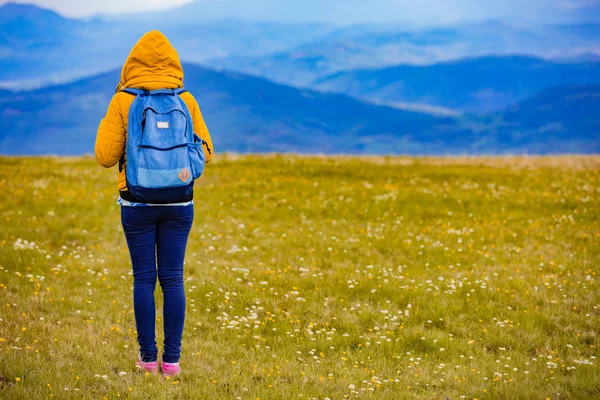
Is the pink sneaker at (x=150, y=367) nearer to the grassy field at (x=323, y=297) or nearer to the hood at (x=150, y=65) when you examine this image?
the grassy field at (x=323, y=297)

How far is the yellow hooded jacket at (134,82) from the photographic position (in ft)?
18.0

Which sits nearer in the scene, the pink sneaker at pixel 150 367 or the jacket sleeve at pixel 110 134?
the jacket sleeve at pixel 110 134

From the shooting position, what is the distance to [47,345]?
6898 millimetres

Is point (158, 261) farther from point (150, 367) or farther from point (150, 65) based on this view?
point (150, 65)

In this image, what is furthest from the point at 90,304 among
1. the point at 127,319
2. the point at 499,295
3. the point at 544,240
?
the point at 544,240

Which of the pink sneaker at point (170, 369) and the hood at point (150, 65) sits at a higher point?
the hood at point (150, 65)

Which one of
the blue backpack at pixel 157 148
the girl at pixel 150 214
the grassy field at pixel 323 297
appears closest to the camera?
the blue backpack at pixel 157 148

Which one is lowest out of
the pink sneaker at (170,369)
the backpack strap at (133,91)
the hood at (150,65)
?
the pink sneaker at (170,369)

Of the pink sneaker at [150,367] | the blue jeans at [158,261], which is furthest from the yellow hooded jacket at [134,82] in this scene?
the pink sneaker at [150,367]

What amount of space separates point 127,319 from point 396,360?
392 cm

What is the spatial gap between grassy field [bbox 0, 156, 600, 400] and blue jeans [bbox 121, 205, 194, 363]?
Answer: 454 millimetres

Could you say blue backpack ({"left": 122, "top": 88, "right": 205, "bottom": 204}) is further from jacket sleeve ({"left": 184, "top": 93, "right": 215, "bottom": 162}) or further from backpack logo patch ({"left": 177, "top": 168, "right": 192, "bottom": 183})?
jacket sleeve ({"left": 184, "top": 93, "right": 215, "bottom": 162})

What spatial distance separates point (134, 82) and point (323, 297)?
529cm

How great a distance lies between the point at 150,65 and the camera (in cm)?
561
